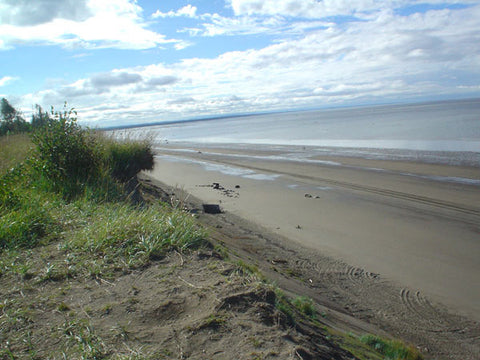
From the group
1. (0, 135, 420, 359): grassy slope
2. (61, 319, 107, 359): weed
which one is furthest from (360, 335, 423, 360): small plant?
(61, 319, 107, 359): weed

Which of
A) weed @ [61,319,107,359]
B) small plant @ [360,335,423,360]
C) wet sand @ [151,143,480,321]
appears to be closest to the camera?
weed @ [61,319,107,359]

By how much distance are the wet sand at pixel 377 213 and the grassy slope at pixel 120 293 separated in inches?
145

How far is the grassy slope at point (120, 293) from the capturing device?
296cm

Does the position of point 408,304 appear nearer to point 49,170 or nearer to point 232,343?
point 232,343

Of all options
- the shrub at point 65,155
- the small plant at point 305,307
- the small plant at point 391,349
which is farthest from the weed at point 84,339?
the shrub at point 65,155

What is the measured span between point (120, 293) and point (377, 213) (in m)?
10.1

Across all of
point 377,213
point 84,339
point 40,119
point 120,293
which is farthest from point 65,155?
point 377,213

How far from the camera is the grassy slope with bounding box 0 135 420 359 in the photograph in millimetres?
2965

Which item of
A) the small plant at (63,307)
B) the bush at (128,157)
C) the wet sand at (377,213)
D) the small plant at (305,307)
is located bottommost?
the wet sand at (377,213)

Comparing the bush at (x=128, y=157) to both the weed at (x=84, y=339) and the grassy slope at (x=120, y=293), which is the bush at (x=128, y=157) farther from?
the weed at (x=84, y=339)

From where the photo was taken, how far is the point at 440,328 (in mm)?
5727

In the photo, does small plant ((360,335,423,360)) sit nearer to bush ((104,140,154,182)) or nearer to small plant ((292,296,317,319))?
small plant ((292,296,317,319))

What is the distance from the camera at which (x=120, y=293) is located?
3.83 metres

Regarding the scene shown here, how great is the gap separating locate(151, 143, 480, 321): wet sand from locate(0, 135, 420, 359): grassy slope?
369 centimetres
